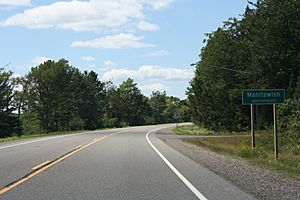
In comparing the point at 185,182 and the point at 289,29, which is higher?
the point at 289,29

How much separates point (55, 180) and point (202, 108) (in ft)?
Answer: 206

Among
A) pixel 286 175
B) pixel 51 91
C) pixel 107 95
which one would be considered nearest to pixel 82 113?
pixel 51 91

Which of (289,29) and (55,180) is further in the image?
(289,29)

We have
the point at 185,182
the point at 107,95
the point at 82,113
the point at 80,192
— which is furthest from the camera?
the point at 107,95

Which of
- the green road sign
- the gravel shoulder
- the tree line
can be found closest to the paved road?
the gravel shoulder

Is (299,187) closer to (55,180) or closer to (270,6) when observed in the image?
(55,180)

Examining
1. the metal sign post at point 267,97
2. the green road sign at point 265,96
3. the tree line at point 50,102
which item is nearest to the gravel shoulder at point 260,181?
the metal sign post at point 267,97

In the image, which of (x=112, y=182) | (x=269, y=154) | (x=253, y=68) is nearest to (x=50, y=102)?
(x=253, y=68)

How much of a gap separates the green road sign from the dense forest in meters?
12.9

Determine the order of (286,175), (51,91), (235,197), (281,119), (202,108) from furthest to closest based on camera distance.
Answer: (51,91) → (202,108) → (281,119) → (286,175) → (235,197)

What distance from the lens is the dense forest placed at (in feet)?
169

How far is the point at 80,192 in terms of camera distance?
9.58 m

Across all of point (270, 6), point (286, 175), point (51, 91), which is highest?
point (270, 6)

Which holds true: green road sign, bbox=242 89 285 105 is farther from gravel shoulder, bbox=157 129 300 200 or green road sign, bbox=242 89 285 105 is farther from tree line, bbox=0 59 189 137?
tree line, bbox=0 59 189 137
